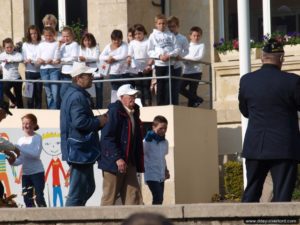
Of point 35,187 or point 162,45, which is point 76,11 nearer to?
point 162,45

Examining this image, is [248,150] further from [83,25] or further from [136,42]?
[83,25]

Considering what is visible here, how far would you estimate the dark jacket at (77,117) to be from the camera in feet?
44.6

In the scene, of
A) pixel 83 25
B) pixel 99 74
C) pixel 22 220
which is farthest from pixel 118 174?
pixel 83 25

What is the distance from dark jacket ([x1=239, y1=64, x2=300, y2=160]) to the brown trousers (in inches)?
104

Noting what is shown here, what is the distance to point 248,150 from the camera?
11.8 m

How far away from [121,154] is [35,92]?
22.6 ft

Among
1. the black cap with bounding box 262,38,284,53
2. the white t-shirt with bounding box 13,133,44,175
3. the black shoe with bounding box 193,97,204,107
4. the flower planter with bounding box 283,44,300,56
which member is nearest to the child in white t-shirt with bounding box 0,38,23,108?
the black shoe with bounding box 193,97,204,107

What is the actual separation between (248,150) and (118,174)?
8.87ft

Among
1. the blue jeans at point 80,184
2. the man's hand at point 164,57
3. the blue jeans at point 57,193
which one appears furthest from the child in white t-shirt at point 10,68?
the blue jeans at point 80,184

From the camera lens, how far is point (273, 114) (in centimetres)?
1171

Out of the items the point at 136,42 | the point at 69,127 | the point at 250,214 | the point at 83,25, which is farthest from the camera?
the point at 83,25

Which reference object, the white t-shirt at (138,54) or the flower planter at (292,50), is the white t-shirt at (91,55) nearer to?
the white t-shirt at (138,54)

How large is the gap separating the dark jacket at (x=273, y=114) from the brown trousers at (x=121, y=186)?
264 centimetres

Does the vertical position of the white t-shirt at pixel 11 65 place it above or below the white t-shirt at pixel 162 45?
below
